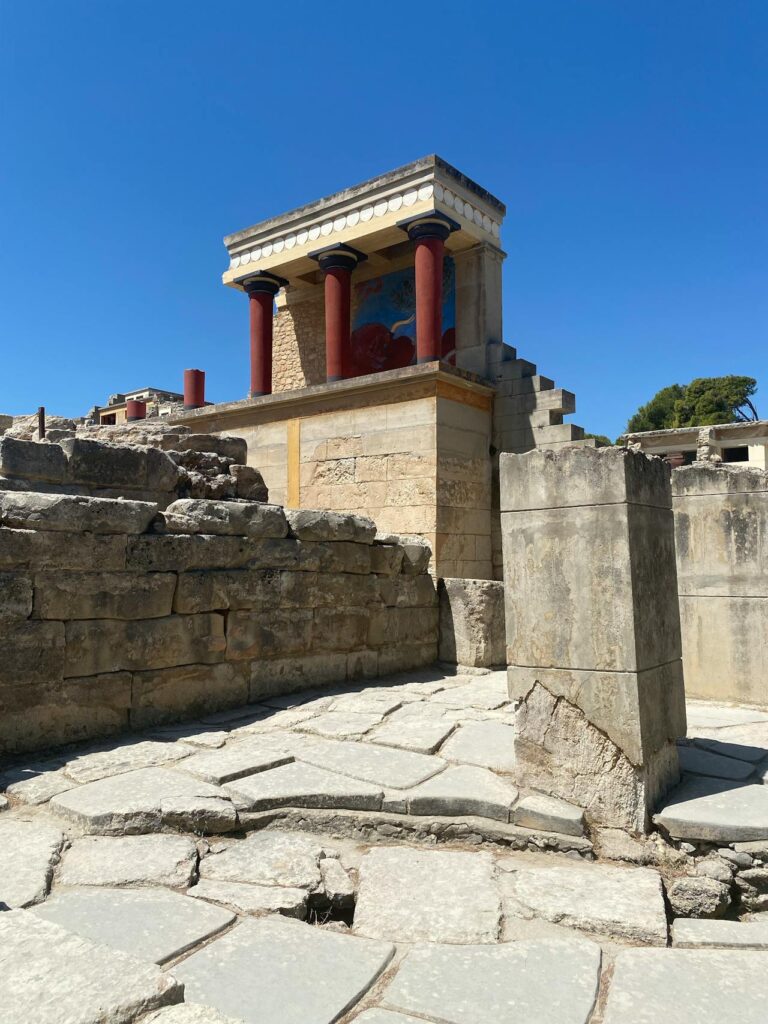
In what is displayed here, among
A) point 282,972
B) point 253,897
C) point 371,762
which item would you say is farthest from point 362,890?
point 371,762

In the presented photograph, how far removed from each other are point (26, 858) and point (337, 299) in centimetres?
1063

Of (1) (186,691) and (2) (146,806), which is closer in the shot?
(2) (146,806)

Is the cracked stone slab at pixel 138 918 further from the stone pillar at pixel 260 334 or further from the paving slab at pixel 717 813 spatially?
the stone pillar at pixel 260 334

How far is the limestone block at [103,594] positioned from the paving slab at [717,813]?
126 inches

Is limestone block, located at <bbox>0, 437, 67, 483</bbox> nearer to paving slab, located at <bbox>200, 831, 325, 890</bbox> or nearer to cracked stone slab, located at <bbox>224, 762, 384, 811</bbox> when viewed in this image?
cracked stone slab, located at <bbox>224, 762, 384, 811</bbox>

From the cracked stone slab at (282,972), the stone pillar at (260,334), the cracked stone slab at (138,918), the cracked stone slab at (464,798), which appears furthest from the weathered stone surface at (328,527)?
the stone pillar at (260,334)

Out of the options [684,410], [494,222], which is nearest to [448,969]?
[494,222]

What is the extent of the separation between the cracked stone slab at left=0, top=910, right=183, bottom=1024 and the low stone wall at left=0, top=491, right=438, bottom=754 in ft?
8.32

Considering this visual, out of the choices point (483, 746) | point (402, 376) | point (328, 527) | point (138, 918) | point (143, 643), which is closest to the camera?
point (138, 918)

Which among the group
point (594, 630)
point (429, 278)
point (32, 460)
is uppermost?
point (429, 278)

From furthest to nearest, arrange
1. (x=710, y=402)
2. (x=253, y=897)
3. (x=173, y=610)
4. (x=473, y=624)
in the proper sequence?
1. (x=710, y=402)
2. (x=473, y=624)
3. (x=173, y=610)
4. (x=253, y=897)

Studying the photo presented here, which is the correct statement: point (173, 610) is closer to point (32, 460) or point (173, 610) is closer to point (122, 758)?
point (122, 758)

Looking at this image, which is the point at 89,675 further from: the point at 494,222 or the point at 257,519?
the point at 494,222

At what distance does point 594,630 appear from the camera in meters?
3.20
